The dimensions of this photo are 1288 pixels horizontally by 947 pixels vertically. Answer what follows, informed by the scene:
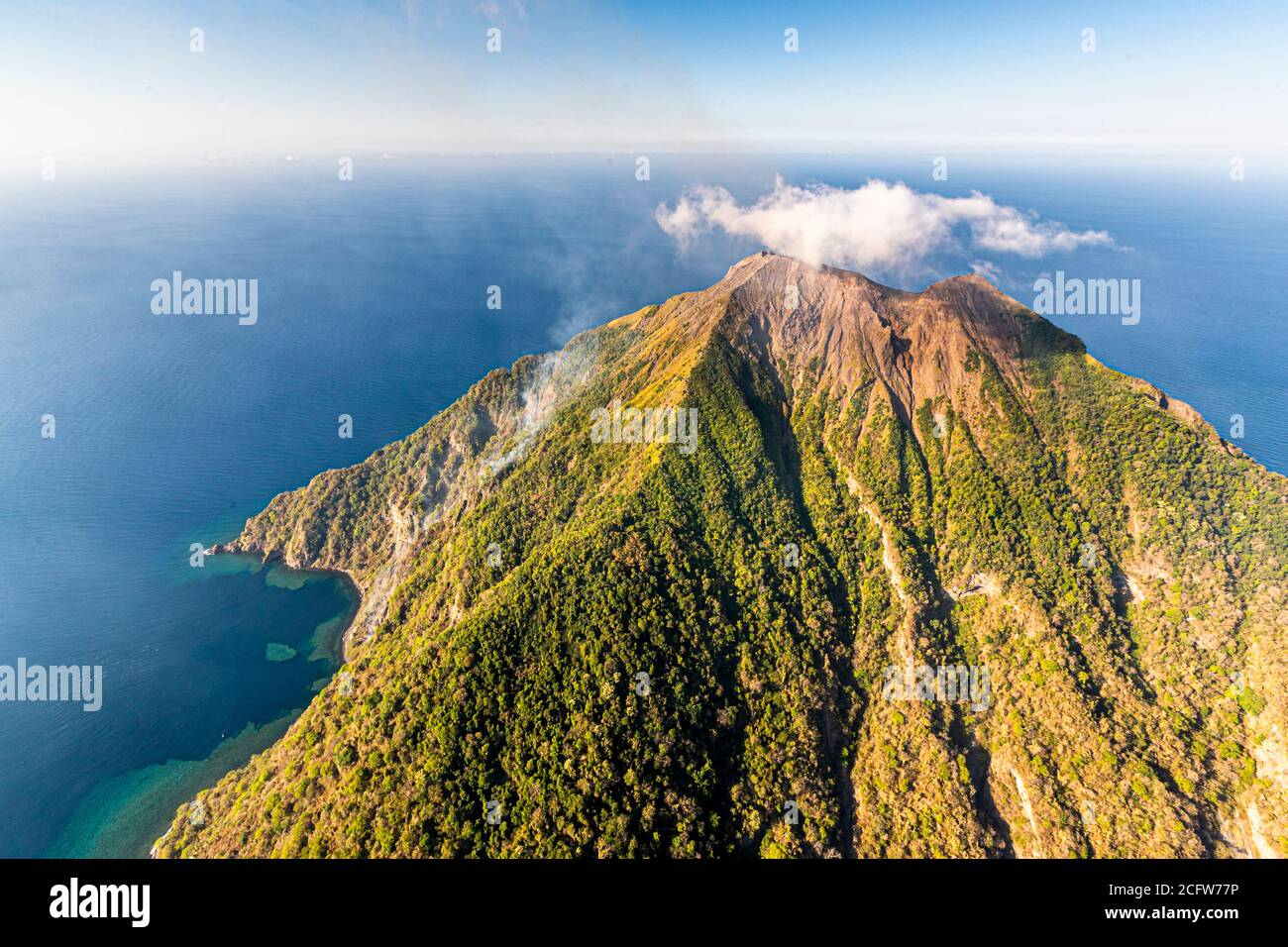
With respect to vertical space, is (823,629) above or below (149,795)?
above

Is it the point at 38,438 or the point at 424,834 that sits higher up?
the point at 38,438

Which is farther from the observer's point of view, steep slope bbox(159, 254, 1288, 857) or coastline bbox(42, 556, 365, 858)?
coastline bbox(42, 556, 365, 858)

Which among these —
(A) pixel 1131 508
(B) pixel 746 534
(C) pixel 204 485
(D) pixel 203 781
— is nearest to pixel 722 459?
(B) pixel 746 534

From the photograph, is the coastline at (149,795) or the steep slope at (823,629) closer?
the steep slope at (823,629)

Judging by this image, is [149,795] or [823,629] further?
[823,629]

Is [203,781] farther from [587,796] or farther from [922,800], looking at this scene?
[922,800]

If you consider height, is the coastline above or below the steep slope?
below

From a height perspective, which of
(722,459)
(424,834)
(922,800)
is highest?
(722,459)
